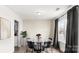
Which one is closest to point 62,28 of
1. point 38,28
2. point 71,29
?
point 71,29

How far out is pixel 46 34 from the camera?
1.72 metres

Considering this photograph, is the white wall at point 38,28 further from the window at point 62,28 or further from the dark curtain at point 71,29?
the dark curtain at point 71,29

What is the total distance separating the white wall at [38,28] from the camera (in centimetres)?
172

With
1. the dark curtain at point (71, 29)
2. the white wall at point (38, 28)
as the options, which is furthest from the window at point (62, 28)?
the white wall at point (38, 28)

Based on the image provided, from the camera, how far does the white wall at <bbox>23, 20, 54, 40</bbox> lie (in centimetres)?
172

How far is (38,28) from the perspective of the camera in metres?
1.79

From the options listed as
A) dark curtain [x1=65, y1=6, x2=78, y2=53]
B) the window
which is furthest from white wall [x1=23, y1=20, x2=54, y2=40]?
dark curtain [x1=65, y1=6, x2=78, y2=53]

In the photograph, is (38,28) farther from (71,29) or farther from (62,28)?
(71,29)

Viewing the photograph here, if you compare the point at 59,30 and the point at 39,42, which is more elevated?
the point at 59,30

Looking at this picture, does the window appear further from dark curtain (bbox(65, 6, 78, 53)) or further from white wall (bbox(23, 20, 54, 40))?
white wall (bbox(23, 20, 54, 40))

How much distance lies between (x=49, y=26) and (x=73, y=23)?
0.50 metres
